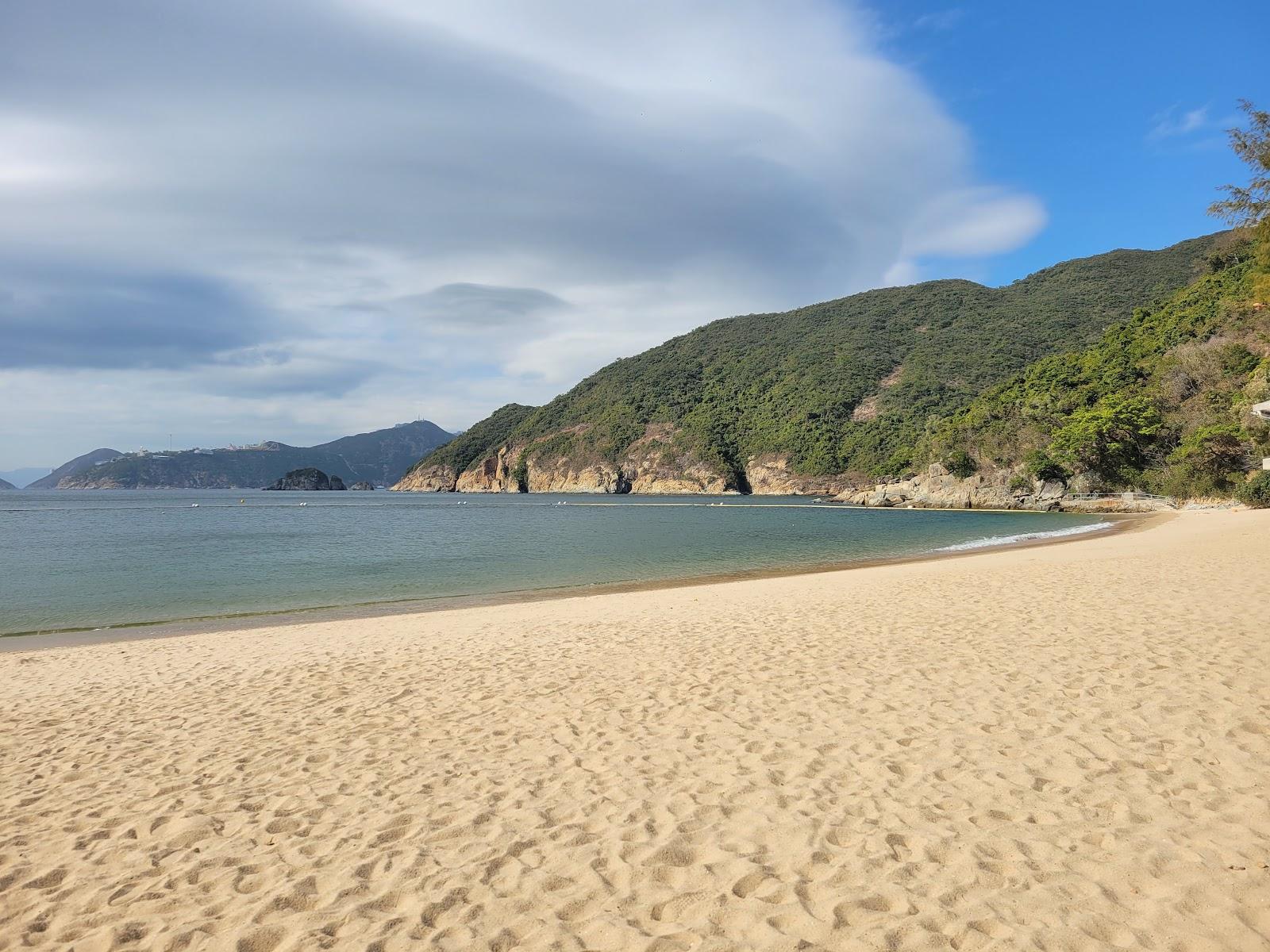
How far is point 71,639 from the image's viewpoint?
13.6m

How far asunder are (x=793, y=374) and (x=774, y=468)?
24.1 meters

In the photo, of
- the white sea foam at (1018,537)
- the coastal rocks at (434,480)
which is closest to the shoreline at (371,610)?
the white sea foam at (1018,537)

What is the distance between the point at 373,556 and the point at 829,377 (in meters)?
119

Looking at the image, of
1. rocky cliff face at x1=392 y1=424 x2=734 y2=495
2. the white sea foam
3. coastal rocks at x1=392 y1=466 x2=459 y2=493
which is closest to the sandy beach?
the white sea foam

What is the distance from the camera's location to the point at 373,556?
29031 millimetres

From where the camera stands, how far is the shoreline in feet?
45.1

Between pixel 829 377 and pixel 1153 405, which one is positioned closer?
pixel 1153 405

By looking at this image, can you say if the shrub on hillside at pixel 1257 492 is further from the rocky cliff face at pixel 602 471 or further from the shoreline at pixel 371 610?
the rocky cliff face at pixel 602 471

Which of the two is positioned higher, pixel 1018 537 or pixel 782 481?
pixel 782 481

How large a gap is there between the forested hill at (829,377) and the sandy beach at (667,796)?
9329 centimetres

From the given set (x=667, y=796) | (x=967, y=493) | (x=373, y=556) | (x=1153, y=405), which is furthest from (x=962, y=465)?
(x=667, y=796)

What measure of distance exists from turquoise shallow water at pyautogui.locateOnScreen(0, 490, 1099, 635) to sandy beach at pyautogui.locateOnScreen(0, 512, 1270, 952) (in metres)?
9.36

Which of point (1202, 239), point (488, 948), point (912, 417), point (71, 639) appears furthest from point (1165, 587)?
point (1202, 239)

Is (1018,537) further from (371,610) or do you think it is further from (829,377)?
(829,377)
